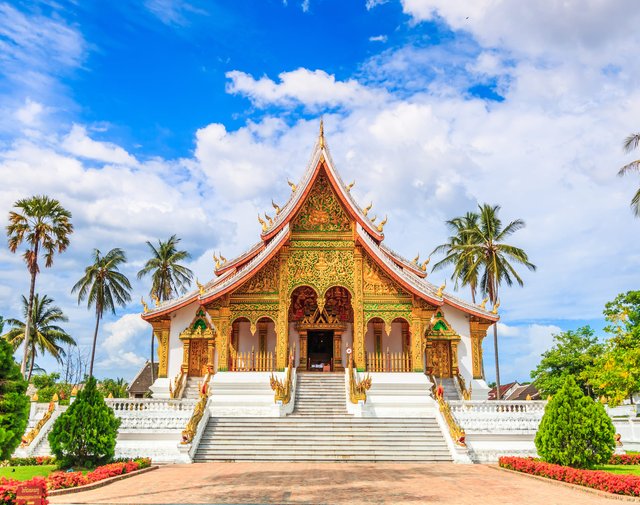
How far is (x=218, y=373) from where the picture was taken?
763 inches

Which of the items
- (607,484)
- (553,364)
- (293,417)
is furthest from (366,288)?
(553,364)

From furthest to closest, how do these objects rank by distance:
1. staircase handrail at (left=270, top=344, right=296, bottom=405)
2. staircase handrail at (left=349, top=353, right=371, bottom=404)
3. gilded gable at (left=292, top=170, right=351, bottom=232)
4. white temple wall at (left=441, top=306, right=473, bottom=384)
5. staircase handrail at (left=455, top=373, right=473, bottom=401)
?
white temple wall at (left=441, top=306, right=473, bottom=384) → gilded gable at (left=292, top=170, right=351, bottom=232) → staircase handrail at (left=455, top=373, right=473, bottom=401) → staircase handrail at (left=349, top=353, right=371, bottom=404) → staircase handrail at (left=270, top=344, right=296, bottom=405)

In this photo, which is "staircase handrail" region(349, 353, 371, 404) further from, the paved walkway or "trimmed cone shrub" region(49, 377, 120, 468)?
"trimmed cone shrub" region(49, 377, 120, 468)

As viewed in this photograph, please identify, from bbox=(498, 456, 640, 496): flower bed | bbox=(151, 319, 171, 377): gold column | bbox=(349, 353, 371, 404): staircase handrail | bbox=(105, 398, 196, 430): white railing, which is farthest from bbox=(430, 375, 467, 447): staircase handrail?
bbox=(151, 319, 171, 377): gold column

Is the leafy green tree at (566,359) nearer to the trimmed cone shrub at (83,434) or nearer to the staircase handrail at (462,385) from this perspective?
the staircase handrail at (462,385)

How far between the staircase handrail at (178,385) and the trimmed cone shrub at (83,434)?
745 cm

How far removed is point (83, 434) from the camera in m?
12.2

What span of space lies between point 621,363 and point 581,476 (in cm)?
862

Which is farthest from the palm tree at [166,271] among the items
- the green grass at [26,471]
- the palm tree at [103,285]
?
the green grass at [26,471]

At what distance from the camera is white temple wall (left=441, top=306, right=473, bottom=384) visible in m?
21.9

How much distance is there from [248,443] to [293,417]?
2012 mm

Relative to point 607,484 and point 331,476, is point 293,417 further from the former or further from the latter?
point 607,484

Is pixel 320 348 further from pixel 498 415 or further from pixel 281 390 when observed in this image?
pixel 498 415

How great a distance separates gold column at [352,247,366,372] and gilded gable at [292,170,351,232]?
131 cm
